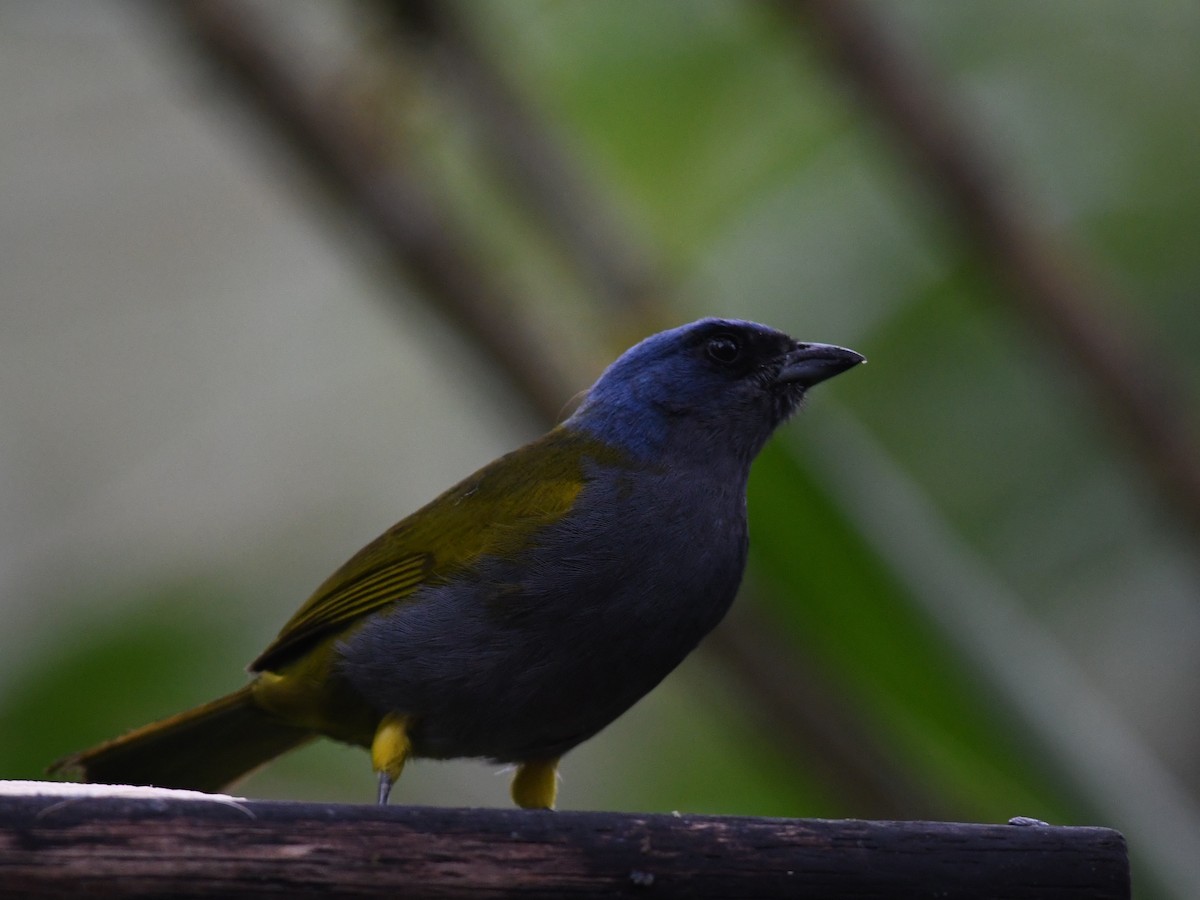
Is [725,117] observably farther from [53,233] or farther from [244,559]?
[53,233]

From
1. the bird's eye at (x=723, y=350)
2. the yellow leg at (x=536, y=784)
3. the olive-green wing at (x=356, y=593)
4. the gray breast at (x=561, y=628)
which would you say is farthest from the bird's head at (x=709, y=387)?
the yellow leg at (x=536, y=784)

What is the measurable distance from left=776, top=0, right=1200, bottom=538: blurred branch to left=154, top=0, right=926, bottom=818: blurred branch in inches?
44.1

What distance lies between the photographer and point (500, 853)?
226 cm

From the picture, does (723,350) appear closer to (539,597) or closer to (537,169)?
(539,597)

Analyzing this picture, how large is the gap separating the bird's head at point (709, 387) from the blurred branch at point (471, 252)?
1.15m

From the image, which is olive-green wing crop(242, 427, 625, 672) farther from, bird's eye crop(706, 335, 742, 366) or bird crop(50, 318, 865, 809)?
bird's eye crop(706, 335, 742, 366)

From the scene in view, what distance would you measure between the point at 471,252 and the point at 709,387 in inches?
62.2

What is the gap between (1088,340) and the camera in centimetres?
568

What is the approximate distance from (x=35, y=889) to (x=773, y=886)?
3.45 feet

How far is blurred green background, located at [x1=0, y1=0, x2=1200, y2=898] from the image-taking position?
5.16m

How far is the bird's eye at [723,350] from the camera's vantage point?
4.25 m

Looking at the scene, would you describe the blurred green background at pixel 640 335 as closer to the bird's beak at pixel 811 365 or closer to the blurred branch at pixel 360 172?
the blurred branch at pixel 360 172

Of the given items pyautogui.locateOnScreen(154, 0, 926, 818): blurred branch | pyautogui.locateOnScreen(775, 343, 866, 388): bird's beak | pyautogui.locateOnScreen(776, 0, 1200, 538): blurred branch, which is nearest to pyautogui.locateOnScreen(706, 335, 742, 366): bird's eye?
pyautogui.locateOnScreen(775, 343, 866, 388): bird's beak

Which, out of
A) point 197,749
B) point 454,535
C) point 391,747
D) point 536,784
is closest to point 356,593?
point 454,535
